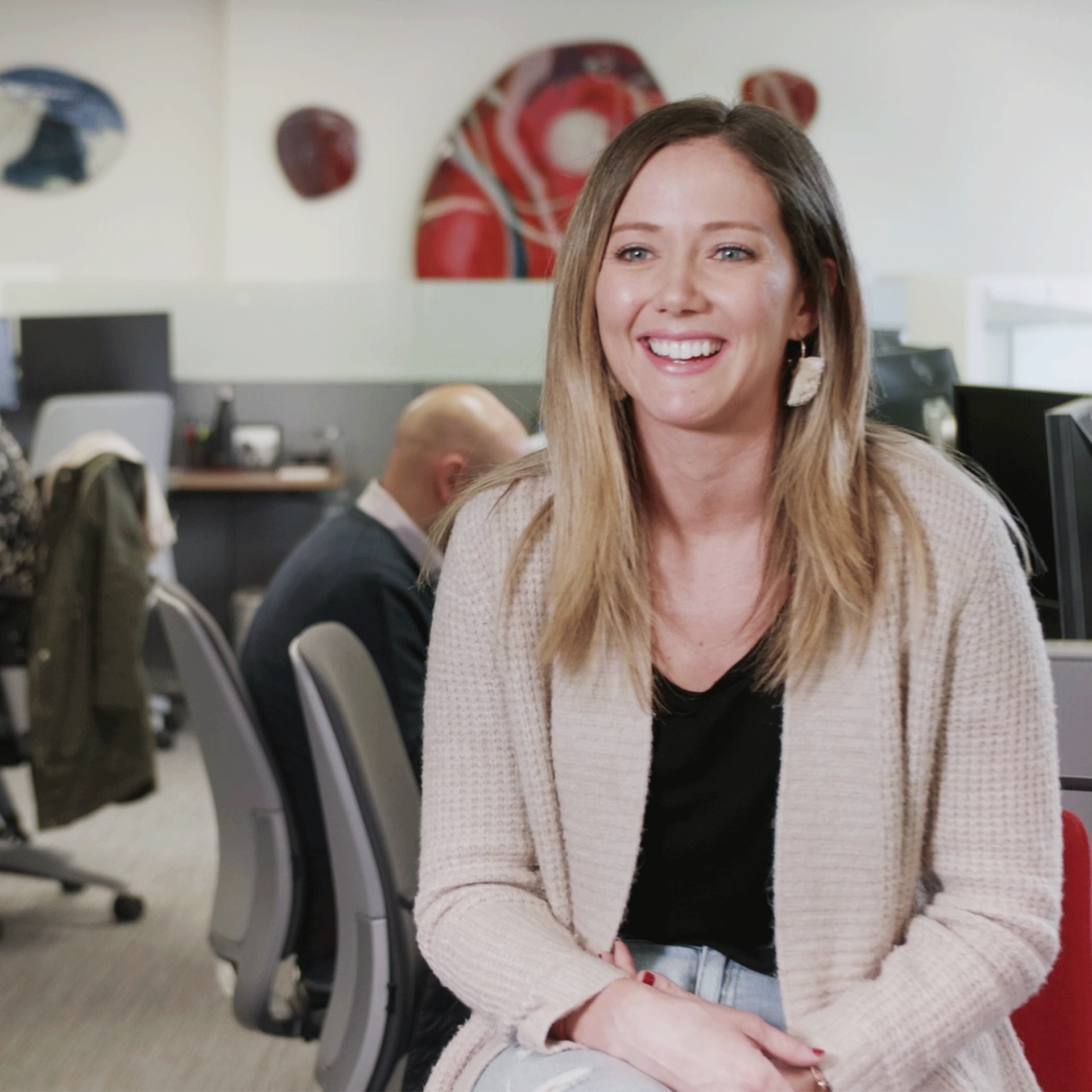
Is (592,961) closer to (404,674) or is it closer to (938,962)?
(938,962)

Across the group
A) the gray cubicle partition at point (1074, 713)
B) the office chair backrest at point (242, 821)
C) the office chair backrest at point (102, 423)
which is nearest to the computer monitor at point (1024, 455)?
the gray cubicle partition at point (1074, 713)

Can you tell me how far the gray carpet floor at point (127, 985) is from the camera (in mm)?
2572

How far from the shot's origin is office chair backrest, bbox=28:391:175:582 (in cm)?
487

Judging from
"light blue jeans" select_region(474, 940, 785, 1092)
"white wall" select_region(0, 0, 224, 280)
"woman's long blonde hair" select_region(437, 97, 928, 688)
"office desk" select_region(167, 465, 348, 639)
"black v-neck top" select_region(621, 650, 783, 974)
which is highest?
"white wall" select_region(0, 0, 224, 280)

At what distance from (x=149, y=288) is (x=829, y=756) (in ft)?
16.8

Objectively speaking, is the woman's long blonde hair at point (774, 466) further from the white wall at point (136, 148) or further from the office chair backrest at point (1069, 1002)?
the white wall at point (136, 148)

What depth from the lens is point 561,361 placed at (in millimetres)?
1276

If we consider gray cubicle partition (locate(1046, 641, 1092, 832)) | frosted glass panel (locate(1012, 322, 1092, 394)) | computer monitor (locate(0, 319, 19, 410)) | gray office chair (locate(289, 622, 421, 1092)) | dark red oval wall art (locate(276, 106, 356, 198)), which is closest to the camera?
gray cubicle partition (locate(1046, 641, 1092, 832))

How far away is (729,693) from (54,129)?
5.98 m

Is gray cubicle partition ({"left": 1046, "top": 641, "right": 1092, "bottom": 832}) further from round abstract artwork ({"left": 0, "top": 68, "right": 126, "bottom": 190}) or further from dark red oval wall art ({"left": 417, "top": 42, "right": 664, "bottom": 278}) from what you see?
round abstract artwork ({"left": 0, "top": 68, "right": 126, "bottom": 190})

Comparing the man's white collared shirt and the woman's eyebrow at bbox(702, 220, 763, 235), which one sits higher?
the woman's eyebrow at bbox(702, 220, 763, 235)

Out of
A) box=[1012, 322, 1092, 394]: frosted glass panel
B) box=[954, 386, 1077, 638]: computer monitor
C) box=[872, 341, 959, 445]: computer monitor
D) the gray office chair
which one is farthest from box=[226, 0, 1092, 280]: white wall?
the gray office chair

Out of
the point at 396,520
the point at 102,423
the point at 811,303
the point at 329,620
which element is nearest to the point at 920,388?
the point at 396,520

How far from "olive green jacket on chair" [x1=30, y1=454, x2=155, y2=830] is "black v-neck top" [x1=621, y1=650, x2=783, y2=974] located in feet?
7.28
